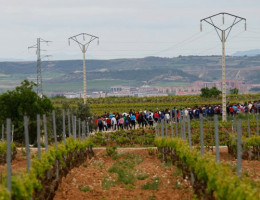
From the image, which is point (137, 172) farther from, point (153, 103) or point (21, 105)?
point (153, 103)

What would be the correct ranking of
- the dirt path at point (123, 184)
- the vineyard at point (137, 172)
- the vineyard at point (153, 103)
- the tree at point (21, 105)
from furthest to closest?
1. the vineyard at point (153, 103)
2. the tree at point (21, 105)
3. the dirt path at point (123, 184)
4. the vineyard at point (137, 172)

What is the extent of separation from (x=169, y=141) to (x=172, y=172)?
152 inches

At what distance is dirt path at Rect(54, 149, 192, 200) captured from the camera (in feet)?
70.7

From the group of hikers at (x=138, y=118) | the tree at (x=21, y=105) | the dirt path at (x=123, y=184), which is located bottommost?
the dirt path at (x=123, y=184)

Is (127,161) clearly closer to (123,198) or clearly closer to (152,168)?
(152,168)

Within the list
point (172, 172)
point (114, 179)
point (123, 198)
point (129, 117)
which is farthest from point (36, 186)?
point (129, 117)

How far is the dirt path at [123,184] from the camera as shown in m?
21.5

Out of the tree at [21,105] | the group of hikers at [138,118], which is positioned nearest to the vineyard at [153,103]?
the group of hikers at [138,118]

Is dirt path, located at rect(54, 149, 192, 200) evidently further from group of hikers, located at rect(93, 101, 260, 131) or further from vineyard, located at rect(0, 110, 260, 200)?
group of hikers, located at rect(93, 101, 260, 131)

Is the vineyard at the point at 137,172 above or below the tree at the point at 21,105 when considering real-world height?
below

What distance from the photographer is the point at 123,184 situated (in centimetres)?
2472

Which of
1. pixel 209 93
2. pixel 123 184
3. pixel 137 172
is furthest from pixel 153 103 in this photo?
pixel 123 184

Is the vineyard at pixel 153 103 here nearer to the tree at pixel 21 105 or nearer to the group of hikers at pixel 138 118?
the group of hikers at pixel 138 118

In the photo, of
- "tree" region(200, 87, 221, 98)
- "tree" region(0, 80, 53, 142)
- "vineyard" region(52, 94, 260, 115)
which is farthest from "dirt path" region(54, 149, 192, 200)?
"tree" region(200, 87, 221, 98)
